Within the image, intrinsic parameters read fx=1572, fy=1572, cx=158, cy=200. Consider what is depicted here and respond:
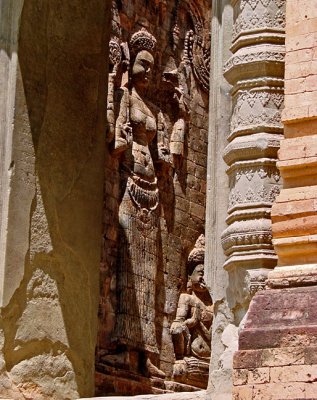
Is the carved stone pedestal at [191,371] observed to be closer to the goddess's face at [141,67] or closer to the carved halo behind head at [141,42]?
the goddess's face at [141,67]

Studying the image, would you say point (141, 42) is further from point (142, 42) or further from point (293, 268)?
point (293, 268)

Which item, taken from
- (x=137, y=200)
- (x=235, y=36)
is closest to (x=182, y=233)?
(x=137, y=200)

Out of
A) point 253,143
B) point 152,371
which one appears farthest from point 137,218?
point 253,143

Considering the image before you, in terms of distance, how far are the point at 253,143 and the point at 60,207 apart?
3083 millimetres

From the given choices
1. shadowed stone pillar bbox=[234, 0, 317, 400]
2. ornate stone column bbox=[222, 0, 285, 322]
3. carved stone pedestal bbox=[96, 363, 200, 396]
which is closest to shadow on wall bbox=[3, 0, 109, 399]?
ornate stone column bbox=[222, 0, 285, 322]

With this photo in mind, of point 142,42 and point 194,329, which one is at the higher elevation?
point 142,42

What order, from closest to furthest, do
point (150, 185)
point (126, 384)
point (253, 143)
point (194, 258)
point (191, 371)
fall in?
point (253, 143)
point (126, 384)
point (191, 371)
point (150, 185)
point (194, 258)

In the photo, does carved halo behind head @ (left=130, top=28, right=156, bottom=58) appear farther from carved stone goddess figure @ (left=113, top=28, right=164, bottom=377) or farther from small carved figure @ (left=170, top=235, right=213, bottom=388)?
small carved figure @ (left=170, top=235, right=213, bottom=388)

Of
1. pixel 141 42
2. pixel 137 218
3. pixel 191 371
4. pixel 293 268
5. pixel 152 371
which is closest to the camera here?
pixel 293 268

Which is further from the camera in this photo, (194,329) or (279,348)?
(194,329)

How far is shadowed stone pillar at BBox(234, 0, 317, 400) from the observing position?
9219mm

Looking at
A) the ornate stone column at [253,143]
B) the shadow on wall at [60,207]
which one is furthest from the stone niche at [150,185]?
the ornate stone column at [253,143]

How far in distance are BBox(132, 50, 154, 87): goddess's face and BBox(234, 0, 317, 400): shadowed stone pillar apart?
26.8ft

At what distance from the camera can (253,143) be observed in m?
10.5
